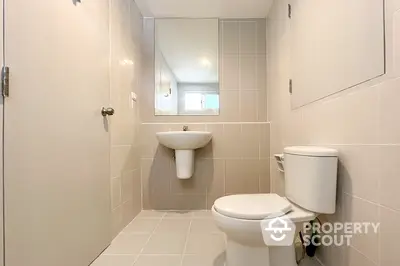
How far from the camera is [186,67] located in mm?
2807

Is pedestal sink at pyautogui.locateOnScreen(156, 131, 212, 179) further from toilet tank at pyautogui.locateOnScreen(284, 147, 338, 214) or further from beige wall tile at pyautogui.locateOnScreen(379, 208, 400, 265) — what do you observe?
beige wall tile at pyautogui.locateOnScreen(379, 208, 400, 265)

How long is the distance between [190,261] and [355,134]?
113 centimetres

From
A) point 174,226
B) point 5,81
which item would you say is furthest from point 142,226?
point 5,81

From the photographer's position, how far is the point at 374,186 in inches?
41.4

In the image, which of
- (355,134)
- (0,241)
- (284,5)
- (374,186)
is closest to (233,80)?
(284,5)

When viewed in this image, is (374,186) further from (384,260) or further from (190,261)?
(190,261)

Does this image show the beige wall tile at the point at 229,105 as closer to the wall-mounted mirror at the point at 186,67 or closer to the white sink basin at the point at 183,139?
the wall-mounted mirror at the point at 186,67

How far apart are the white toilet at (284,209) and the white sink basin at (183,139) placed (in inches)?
39.9

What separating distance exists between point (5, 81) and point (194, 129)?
192 centimetres

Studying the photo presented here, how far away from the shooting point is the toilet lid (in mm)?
1257

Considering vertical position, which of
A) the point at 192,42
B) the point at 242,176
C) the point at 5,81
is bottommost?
the point at 242,176
